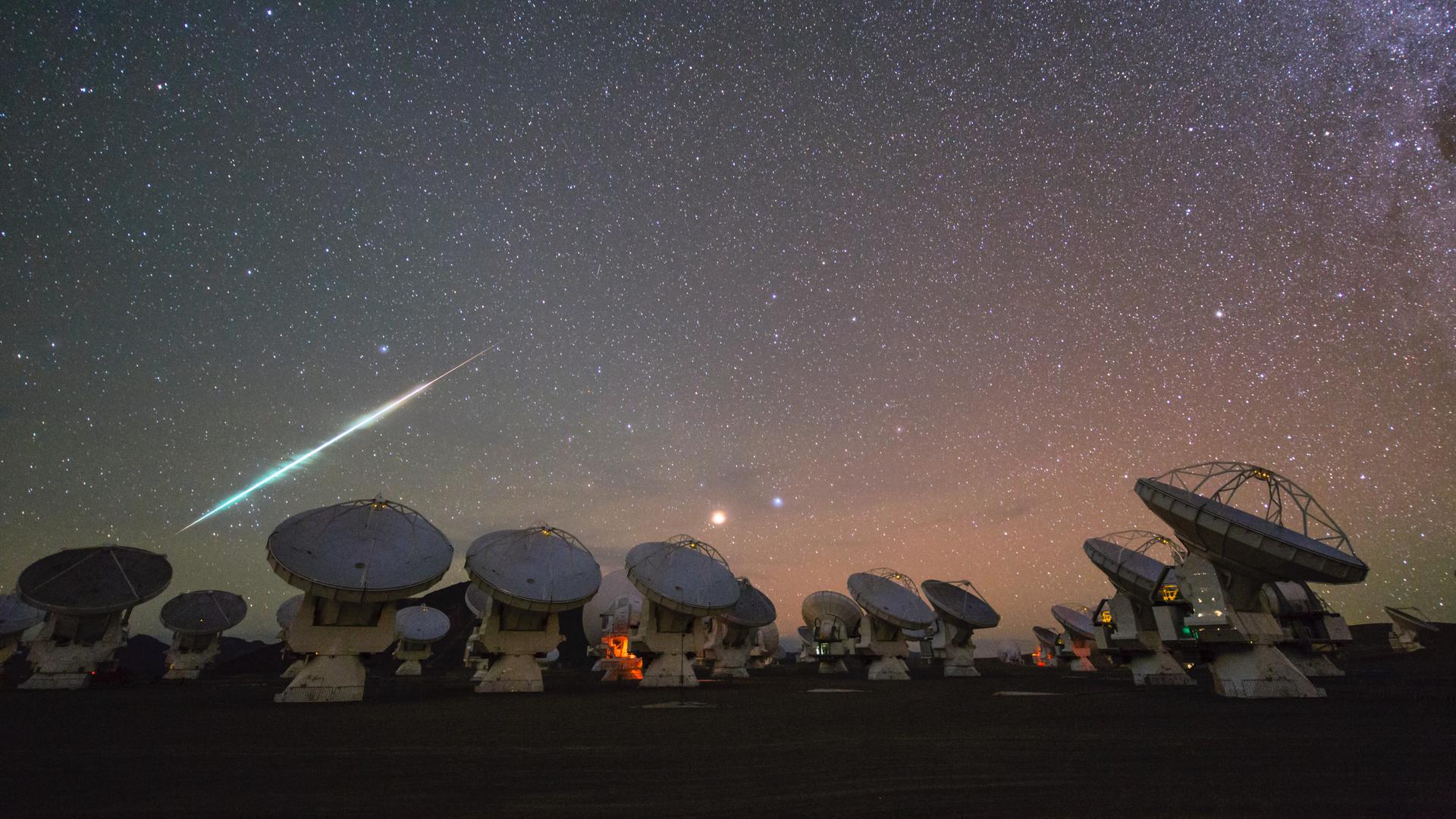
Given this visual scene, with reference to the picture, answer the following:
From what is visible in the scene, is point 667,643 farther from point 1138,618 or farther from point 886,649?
point 1138,618

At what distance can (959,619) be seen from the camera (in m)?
43.5

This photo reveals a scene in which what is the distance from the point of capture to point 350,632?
20828 millimetres

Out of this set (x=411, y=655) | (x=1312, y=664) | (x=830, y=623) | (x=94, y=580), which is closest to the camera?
(x=94, y=580)

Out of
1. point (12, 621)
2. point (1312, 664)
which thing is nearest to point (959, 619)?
point (1312, 664)

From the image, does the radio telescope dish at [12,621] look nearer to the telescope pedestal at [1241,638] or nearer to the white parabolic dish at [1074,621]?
the telescope pedestal at [1241,638]

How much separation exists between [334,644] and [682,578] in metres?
15.3

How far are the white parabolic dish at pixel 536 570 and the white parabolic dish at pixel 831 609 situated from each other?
30642 mm

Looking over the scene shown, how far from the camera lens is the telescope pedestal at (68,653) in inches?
1153

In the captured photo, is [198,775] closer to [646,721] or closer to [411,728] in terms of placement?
[411,728]

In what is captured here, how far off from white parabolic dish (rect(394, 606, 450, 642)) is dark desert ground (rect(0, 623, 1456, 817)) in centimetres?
3307

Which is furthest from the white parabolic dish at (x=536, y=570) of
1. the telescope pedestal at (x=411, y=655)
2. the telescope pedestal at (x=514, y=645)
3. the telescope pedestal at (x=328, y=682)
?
the telescope pedestal at (x=411, y=655)

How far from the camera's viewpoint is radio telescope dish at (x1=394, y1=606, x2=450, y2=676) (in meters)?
51.2

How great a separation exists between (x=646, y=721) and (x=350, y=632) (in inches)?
464

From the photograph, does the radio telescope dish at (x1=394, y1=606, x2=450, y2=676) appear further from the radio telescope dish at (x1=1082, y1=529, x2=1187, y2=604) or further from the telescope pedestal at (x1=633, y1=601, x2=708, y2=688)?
the radio telescope dish at (x1=1082, y1=529, x2=1187, y2=604)
